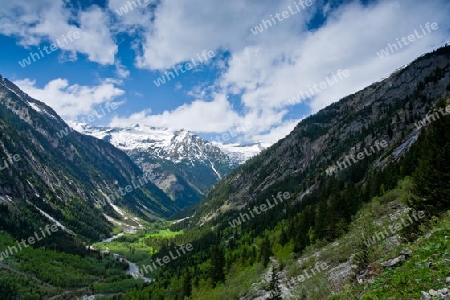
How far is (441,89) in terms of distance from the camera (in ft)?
544

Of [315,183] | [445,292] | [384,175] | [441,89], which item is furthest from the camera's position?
[315,183]

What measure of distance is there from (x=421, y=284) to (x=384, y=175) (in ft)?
274

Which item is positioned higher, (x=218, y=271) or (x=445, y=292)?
(x=445, y=292)

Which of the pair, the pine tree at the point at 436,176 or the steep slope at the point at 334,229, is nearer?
the pine tree at the point at 436,176

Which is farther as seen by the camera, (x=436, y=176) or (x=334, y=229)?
(x=334, y=229)

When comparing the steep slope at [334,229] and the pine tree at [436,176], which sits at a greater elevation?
the pine tree at [436,176]

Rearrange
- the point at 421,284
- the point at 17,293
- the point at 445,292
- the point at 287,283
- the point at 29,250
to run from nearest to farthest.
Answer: the point at 445,292
the point at 421,284
the point at 287,283
the point at 17,293
the point at 29,250

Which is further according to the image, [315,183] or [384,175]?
[315,183]

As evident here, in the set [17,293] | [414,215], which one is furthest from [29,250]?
[414,215]

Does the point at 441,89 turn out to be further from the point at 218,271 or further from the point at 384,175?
the point at 218,271

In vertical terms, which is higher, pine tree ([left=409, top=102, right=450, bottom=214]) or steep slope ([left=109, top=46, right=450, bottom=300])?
pine tree ([left=409, top=102, right=450, bottom=214])

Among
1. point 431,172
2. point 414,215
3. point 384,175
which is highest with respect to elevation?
point 431,172

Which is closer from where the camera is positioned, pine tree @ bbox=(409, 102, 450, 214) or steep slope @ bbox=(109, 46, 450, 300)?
pine tree @ bbox=(409, 102, 450, 214)

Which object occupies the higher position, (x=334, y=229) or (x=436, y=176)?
(x=436, y=176)
